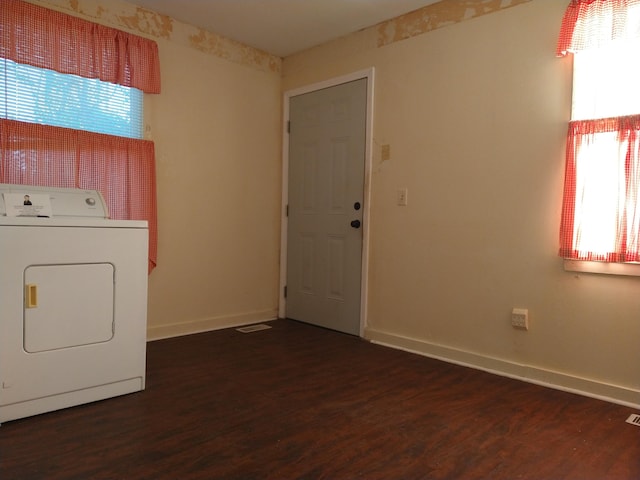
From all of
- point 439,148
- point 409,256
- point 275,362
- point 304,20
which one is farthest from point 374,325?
point 304,20

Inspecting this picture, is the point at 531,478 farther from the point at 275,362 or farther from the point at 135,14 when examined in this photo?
the point at 135,14

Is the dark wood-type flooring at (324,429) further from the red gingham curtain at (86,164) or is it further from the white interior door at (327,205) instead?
the red gingham curtain at (86,164)

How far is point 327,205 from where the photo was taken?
3.67 m

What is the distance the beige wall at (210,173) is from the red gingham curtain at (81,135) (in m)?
0.13

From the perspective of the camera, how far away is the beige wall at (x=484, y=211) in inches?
94.4

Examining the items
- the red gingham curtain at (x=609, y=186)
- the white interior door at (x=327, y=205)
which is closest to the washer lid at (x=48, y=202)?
the white interior door at (x=327, y=205)

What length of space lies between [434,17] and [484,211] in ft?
4.46

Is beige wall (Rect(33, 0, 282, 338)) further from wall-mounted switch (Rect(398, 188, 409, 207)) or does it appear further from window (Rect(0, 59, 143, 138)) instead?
wall-mounted switch (Rect(398, 188, 409, 207))

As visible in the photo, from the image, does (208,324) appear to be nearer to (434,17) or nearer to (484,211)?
(484,211)

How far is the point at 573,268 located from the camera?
2395 millimetres

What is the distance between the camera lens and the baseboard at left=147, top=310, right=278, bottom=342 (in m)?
3.27

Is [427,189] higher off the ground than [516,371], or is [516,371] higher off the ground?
[427,189]

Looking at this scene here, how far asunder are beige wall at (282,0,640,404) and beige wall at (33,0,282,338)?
3.37 feet

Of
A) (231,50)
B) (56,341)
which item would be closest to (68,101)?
(231,50)
